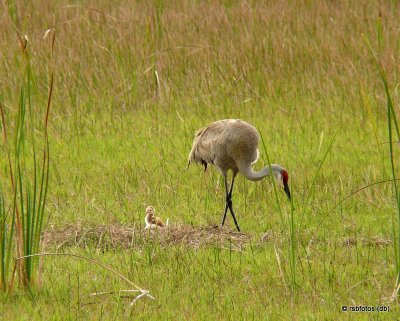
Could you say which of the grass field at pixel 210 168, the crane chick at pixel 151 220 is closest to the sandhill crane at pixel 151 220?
the crane chick at pixel 151 220

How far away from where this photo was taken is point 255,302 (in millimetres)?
6203

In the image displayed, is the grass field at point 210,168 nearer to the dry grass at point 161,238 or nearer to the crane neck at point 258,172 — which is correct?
the dry grass at point 161,238

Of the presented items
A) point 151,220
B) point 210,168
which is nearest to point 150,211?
point 151,220

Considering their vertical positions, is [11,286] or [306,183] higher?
[11,286]

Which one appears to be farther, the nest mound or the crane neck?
the crane neck

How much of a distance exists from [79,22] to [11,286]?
7.41 metres

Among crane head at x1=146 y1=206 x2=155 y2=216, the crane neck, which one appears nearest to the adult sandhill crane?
the crane neck

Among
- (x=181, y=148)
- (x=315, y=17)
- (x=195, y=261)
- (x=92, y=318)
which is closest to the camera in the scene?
(x=92, y=318)

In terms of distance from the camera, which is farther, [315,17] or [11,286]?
[315,17]

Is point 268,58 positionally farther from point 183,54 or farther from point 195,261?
point 195,261

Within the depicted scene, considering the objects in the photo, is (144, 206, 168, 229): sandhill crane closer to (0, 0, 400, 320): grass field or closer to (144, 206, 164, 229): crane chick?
(144, 206, 164, 229): crane chick

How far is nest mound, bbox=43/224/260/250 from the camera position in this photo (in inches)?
297

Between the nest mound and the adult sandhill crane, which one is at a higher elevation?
the adult sandhill crane

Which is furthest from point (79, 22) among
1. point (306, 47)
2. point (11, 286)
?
point (11, 286)
